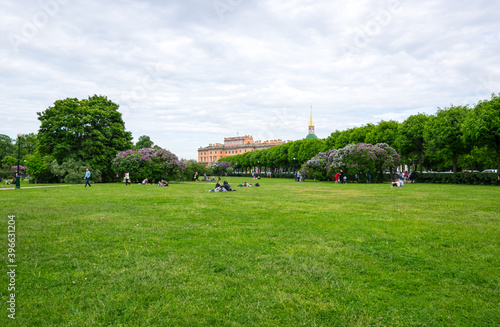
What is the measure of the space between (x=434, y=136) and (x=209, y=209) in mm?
33888

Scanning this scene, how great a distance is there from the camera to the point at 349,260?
5.24m

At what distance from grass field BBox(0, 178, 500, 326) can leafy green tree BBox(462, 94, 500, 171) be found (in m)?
25.4

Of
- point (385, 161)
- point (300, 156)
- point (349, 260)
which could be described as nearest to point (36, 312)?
point (349, 260)

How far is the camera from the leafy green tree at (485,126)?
1112 inches

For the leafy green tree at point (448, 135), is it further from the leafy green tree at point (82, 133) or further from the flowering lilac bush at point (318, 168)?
the leafy green tree at point (82, 133)

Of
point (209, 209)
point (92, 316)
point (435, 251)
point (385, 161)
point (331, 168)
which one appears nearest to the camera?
point (92, 316)

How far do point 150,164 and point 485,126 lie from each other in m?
32.3

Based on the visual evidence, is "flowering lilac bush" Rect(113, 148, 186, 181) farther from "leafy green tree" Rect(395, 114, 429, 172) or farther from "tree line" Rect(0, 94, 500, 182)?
"leafy green tree" Rect(395, 114, 429, 172)

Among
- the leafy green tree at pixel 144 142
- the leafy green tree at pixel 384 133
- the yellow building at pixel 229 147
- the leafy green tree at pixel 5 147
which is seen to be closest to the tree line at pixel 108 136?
the leafy green tree at pixel 384 133

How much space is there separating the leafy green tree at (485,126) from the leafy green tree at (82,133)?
38.7 metres

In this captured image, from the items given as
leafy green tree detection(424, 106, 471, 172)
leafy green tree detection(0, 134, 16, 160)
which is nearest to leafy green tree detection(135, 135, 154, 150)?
leafy green tree detection(0, 134, 16, 160)

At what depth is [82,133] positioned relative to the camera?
37.2 metres

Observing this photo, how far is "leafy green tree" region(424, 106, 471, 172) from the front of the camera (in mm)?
34406

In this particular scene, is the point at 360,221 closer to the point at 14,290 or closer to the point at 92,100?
the point at 14,290
